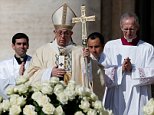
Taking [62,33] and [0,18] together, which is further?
[0,18]

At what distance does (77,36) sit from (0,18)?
98cm

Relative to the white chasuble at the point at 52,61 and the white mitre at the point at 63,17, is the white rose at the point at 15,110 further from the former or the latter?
the white mitre at the point at 63,17

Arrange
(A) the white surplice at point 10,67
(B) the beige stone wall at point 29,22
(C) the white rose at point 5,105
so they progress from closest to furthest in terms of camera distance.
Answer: (C) the white rose at point 5,105 → (A) the white surplice at point 10,67 → (B) the beige stone wall at point 29,22

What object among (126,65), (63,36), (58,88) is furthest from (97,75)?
(58,88)

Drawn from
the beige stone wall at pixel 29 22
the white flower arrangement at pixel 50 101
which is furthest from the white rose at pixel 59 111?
the beige stone wall at pixel 29 22

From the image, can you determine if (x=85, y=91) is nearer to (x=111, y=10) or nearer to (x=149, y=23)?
(x=111, y=10)

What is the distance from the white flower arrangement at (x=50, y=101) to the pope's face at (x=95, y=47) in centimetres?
210

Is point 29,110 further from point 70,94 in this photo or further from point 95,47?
point 95,47

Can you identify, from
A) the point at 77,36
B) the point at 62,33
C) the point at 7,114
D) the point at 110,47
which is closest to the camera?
the point at 7,114

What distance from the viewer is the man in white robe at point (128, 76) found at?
271 inches

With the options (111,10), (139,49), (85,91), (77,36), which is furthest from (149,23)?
(85,91)

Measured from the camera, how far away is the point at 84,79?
659cm

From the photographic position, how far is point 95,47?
7.16m

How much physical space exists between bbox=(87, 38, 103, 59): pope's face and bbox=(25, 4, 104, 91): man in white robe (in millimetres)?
347
